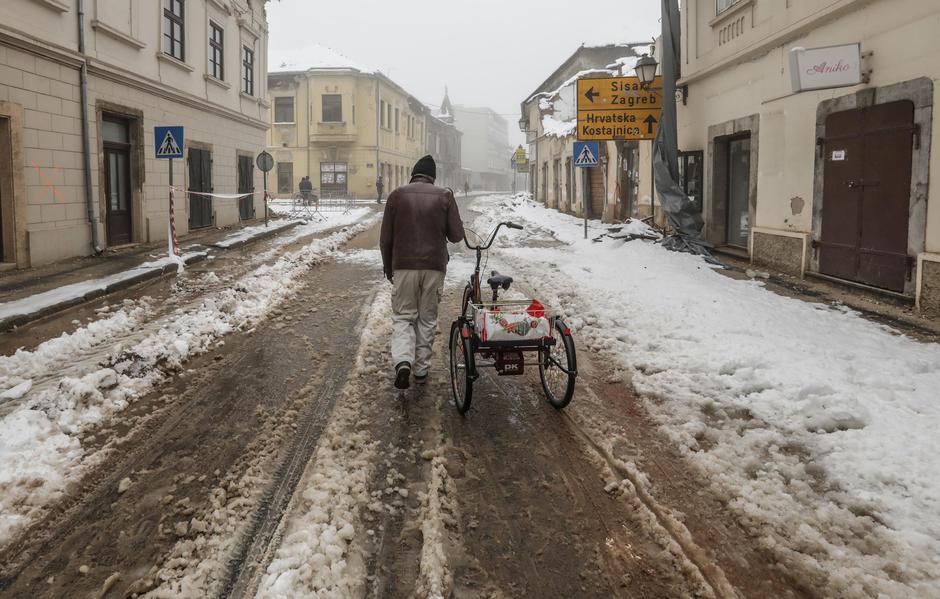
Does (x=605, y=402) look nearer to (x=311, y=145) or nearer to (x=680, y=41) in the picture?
(x=680, y=41)

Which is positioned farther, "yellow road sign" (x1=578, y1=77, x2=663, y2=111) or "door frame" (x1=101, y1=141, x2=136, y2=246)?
"yellow road sign" (x1=578, y1=77, x2=663, y2=111)

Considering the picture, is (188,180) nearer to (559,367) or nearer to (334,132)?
(559,367)

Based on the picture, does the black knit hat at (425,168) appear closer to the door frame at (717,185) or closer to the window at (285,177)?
the door frame at (717,185)

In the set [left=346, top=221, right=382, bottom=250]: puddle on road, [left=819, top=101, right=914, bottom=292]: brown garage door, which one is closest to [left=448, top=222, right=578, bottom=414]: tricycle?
[left=819, top=101, right=914, bottom=292]: brown garage door

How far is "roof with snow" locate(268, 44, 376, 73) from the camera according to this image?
40.6 meters

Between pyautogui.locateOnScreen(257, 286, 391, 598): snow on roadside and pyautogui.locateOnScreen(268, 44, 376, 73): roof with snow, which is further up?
pyautogui.locateOnScreen(268, 44, 376, 73): roof with snow

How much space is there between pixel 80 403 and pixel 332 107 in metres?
39.3

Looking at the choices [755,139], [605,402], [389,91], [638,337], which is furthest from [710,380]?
[389,91]

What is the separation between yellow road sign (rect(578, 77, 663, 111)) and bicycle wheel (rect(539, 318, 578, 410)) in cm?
1062

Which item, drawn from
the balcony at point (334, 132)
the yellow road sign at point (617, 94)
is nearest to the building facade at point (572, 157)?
the yellow road sign at point (617, 94)

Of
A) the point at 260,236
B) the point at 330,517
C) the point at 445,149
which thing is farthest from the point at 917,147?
the point at 445,149

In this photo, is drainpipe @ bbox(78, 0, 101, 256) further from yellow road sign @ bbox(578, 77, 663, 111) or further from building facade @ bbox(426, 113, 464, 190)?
building facade @ bbox(426, 113, 464, 190)

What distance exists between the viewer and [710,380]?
4969 millimetres

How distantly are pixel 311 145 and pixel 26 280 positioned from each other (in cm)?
3374
